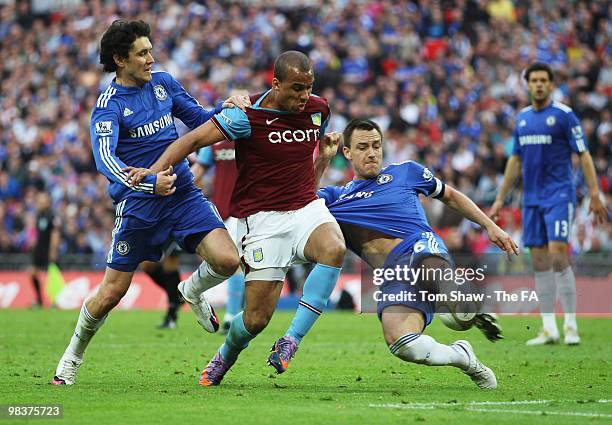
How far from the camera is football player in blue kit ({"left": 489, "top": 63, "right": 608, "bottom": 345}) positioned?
1339cm

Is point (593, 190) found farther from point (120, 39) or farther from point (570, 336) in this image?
point (120, 39)

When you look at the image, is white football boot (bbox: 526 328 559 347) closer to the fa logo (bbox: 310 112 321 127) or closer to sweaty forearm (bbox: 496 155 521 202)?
sweaty forearm (bbox: 496 155 521 202)

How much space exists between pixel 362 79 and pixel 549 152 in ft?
45.6

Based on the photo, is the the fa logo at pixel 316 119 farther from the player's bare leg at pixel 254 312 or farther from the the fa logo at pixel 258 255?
the player's bare leg at pixel 254 312

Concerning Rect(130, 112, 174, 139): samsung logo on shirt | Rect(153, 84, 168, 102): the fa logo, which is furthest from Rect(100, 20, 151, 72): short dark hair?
Rect(130, 112, 174, 139): samsung logo on shirt

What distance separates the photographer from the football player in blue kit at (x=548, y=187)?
1339 centimetres

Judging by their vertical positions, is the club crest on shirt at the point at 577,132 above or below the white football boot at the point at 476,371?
above

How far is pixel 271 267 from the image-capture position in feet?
27.7

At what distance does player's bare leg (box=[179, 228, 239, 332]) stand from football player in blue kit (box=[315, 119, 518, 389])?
3.10ft

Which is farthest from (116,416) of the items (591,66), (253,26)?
(253,26)

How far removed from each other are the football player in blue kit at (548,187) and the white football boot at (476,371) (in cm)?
506

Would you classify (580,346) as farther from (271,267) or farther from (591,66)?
(591,66)

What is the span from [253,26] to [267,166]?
72.0 ft

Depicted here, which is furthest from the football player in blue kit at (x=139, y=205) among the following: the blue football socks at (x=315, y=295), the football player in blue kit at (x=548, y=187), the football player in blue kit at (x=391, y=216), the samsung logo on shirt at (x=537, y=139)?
the samsung logo on shirt at (x=537, y=139)
